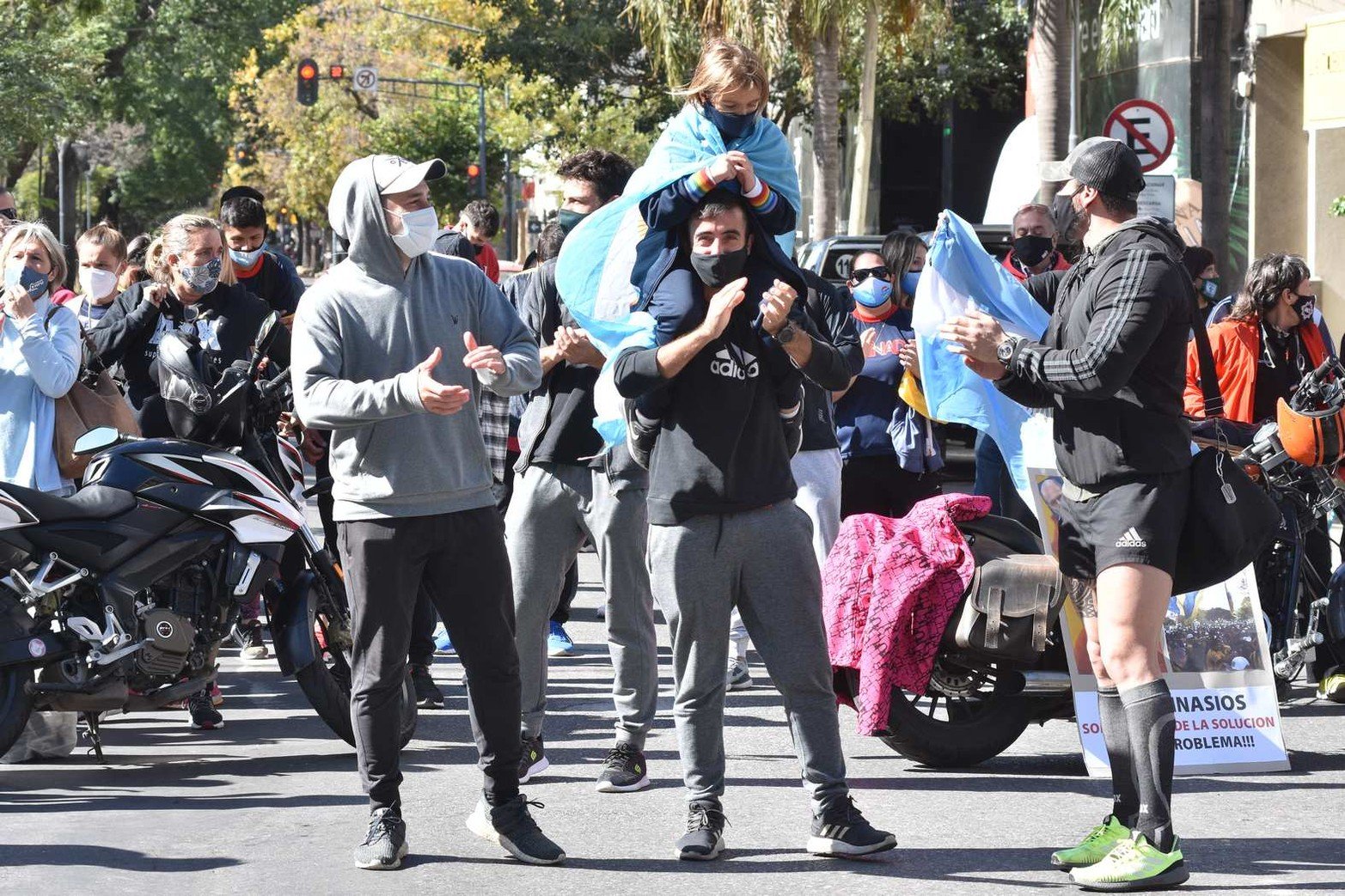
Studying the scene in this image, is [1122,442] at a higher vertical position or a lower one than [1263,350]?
lower

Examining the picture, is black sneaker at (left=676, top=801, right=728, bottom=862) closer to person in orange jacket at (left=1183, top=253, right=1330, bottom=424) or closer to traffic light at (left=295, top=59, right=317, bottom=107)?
person in orange jacket at (left=1183, top=253, right=1330, bottom=424)

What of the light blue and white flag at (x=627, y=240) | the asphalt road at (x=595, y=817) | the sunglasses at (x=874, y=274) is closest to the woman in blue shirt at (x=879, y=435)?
the sunglasses at (x=874, y=274)

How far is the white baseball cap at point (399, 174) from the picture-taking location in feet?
18.4

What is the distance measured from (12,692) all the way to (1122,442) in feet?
12.5

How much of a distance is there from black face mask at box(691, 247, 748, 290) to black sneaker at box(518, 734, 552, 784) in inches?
78.7

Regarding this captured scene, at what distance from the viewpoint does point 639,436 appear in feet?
19.1

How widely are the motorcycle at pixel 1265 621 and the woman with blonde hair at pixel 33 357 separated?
323cm

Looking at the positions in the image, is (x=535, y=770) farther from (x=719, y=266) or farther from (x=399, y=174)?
(x=399, y=174)

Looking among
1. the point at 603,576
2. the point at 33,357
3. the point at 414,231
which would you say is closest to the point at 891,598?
the point at 603,576

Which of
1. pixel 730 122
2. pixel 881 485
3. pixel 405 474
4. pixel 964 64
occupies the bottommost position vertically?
pixel 881 485

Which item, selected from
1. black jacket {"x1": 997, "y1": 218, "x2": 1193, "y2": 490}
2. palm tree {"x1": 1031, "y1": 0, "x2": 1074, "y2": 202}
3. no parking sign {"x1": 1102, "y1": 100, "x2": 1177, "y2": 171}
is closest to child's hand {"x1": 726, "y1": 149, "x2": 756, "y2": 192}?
black jacket {"x1": 997, "y1": 218, "x2": 1193, "y2": 490}

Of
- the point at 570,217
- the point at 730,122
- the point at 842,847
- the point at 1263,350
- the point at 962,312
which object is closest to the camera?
the point at 842,847

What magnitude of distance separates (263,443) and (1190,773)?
4168 mm

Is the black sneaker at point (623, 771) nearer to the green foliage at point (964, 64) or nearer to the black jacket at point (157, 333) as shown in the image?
the black jacket at point (157, 333)
